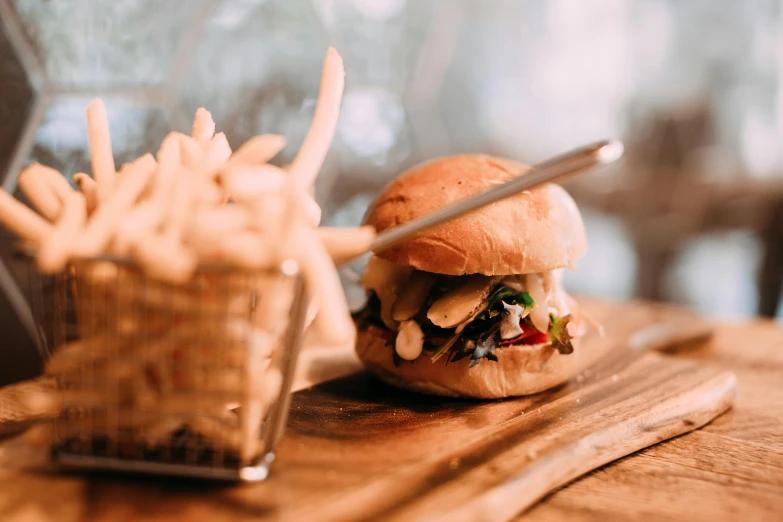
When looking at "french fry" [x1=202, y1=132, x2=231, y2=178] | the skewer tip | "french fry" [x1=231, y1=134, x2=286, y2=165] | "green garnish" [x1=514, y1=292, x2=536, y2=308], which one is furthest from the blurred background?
the skewer tip

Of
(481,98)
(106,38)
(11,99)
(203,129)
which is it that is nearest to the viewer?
(203,129)

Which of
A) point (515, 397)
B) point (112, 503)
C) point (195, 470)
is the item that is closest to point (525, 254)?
point (515, 397)

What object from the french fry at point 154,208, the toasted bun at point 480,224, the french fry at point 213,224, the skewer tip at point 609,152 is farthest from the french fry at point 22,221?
the skewer tip at point 609,152

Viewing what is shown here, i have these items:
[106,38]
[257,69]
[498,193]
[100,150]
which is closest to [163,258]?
[100,150]

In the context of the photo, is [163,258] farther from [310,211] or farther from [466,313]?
[466,313]

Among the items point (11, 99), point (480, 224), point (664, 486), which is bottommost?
point (664, 486)

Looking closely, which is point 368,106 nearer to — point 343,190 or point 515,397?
point 343,190
